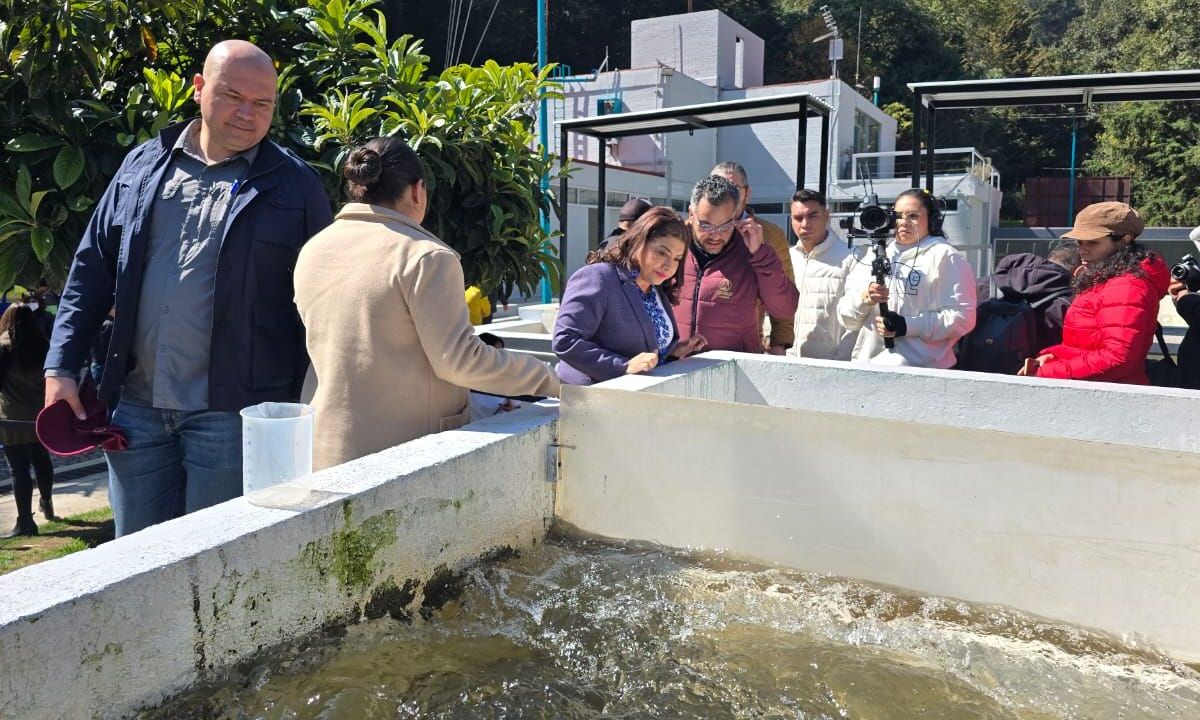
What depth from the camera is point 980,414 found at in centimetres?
326

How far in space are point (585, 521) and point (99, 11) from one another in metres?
3.10

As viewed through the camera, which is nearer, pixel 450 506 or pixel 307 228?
pixel 450 506

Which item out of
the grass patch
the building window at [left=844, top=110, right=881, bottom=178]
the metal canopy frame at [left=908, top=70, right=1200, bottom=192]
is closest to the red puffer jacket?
the metal canopy frame at [left=908, top=70, right=1200, bottom=192]

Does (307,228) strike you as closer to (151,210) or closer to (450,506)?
(151,210)

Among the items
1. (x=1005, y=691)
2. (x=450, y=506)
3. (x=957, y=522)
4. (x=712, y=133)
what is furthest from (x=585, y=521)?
(x=712, y=133)

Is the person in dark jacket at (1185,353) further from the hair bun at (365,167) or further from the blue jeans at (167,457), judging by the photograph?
the blue jeans at (167,457)

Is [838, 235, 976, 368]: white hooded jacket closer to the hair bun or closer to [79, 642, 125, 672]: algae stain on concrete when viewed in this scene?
the hair bun

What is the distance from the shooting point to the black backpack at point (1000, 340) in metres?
4.43

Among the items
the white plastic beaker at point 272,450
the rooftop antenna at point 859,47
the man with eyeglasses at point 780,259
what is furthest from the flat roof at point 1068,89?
the rooftop antenna at point 859,47

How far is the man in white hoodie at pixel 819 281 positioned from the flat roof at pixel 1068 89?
2075 millimetres

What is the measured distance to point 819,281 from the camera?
4.68 m

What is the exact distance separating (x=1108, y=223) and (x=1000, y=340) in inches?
29.0

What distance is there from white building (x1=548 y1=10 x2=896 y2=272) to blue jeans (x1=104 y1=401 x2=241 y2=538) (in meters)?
18.2

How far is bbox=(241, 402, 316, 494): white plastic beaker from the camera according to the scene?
1953 millimetres
